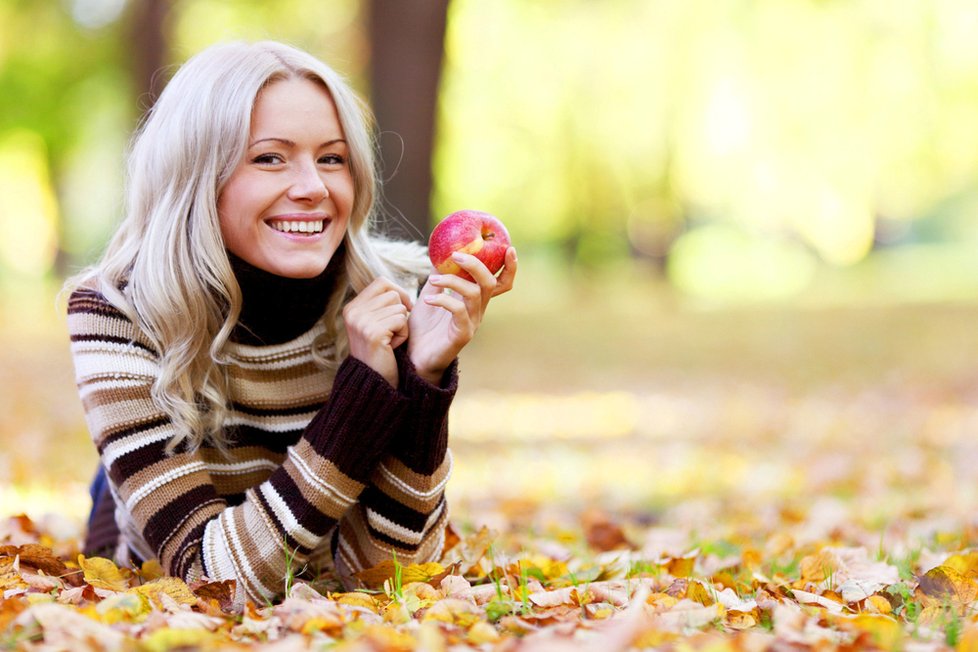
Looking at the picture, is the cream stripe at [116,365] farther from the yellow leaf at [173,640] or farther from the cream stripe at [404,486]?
the yellow leaf at [173,640]

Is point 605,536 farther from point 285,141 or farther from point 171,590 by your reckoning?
point 285,141

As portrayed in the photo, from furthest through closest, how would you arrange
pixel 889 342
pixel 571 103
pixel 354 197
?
pixel 571 103 < pixel 889 342 < pixel 354 197

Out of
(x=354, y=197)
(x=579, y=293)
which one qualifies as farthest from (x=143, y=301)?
(x=579, y=293)

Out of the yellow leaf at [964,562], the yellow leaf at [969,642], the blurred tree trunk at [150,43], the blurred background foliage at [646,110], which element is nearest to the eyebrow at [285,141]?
the yellow leaf at [969,642]

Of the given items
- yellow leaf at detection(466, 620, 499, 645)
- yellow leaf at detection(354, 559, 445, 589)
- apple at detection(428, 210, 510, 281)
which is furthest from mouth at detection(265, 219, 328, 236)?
yellow leaf at detection(466, 620, 499, 645)

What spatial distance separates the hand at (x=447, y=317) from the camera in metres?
2.54

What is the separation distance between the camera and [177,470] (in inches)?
101

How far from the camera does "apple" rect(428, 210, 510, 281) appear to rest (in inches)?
104

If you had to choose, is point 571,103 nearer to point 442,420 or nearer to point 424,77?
point 424,77

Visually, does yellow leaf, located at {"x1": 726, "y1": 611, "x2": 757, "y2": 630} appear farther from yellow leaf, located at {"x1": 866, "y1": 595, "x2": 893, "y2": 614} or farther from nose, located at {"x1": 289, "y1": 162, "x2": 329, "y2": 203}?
nose, located at {"x1": 289, "y1": 162, "x2": 329, "y2": 203}

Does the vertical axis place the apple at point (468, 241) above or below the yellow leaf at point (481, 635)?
above

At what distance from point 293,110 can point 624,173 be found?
22.1m

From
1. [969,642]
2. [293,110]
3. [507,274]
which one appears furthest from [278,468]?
[969,642]

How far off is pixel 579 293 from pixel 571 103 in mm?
3869
